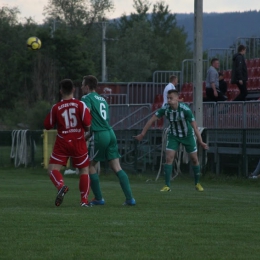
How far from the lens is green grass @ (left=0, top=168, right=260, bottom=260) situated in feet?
25.2

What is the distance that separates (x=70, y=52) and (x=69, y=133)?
54.8m

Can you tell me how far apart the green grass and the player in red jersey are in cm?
38

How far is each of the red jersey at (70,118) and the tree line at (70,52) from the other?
2730cm

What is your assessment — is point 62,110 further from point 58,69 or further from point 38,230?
point 58,69

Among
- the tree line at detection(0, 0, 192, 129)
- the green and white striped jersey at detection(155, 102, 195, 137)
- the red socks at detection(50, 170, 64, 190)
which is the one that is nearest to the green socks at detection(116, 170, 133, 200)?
the red socks at detection(50, 170, 64, 190)

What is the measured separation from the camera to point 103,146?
500 inches

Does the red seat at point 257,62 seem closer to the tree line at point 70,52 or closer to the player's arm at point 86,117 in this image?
the tree line at point 70,52

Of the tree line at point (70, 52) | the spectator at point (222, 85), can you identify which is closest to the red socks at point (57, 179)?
the spectator at point (222, 85)

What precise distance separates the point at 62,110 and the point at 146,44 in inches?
3479

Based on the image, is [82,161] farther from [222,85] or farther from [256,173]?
[222,85]

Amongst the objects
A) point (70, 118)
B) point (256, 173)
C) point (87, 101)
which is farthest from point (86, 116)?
point (256, 173)

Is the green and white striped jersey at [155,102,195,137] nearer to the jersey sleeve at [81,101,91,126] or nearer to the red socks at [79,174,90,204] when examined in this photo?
the red socks at [79,174,90,204]

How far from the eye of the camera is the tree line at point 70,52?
65938 mm

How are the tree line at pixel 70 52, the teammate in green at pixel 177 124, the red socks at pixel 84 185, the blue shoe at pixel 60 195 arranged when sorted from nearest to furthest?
the blue shoe at pixel 60 195 < the red socks at pixel 84 185 < the teammate in green at pixel 177 124 < the tree line at pixel 70 52
